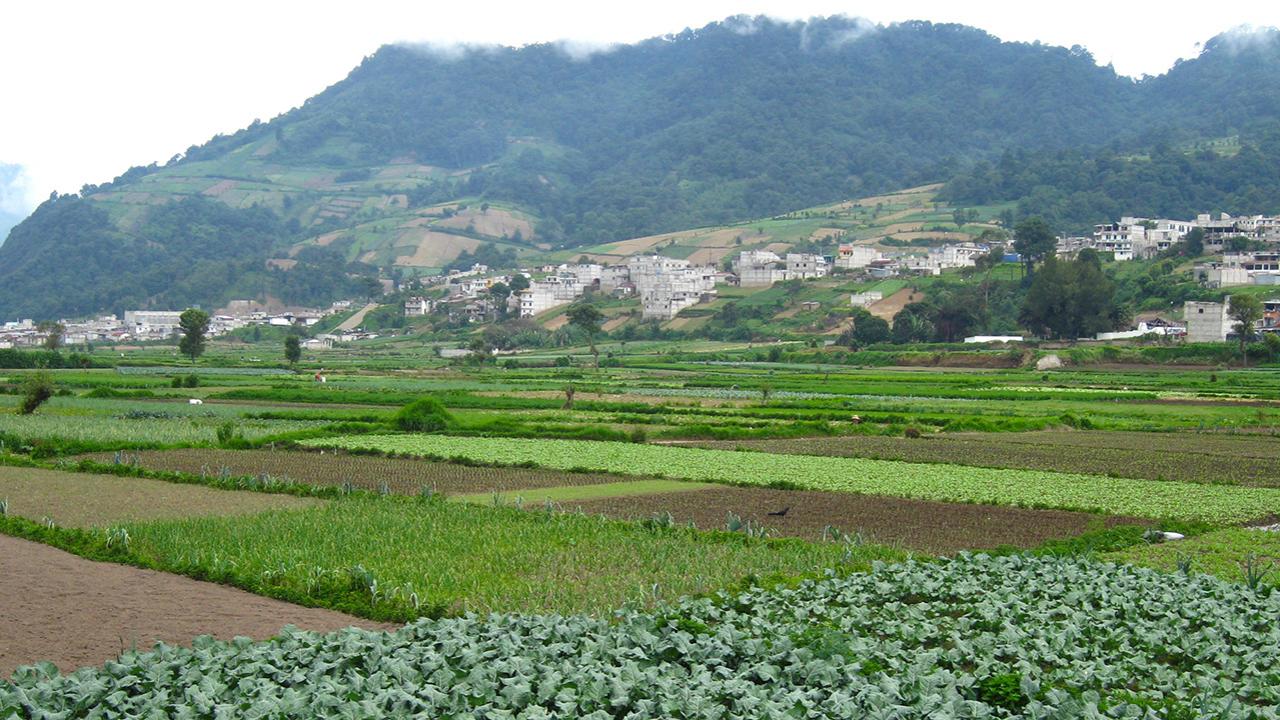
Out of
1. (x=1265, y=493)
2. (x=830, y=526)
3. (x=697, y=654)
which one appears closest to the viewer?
(x=697, y=654)

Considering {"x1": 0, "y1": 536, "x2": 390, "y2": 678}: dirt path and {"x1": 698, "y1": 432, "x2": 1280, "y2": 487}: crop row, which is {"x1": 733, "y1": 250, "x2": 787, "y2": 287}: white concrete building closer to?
{"x1": 698, "y1": 432, "x2": 1280, "y2": 487}: crop row

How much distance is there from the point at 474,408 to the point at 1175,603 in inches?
1408

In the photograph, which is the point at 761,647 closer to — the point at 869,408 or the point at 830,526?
the point at 830,526

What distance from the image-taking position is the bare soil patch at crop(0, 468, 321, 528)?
20953 mm

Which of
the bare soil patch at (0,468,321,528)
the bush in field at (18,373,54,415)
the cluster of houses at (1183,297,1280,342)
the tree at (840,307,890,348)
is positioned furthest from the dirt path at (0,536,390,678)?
the cluster of houses at (1183,297,1280,342)

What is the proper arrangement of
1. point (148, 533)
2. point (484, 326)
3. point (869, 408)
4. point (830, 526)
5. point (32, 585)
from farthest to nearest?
point (484, 326) < point (869, 408) < point (830, 526) < point (148, 533) < point (32, 585)

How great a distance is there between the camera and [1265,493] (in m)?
25.1

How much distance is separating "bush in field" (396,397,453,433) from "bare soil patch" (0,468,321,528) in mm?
12807

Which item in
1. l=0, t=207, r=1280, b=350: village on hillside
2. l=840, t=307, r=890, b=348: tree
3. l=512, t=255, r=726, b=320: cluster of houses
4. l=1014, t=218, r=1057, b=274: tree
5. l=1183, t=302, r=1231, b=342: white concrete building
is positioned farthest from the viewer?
l=512, t=255, r=726, b=320: cluster of houses

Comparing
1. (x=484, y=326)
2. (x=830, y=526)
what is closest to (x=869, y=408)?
(x=830, y=526)

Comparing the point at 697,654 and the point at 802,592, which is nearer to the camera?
the point at 697,654

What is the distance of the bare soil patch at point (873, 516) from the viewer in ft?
65.6

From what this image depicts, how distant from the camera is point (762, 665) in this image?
396 inches

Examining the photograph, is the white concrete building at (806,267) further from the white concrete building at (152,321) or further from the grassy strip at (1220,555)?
the grassy strip at (1220,555)
